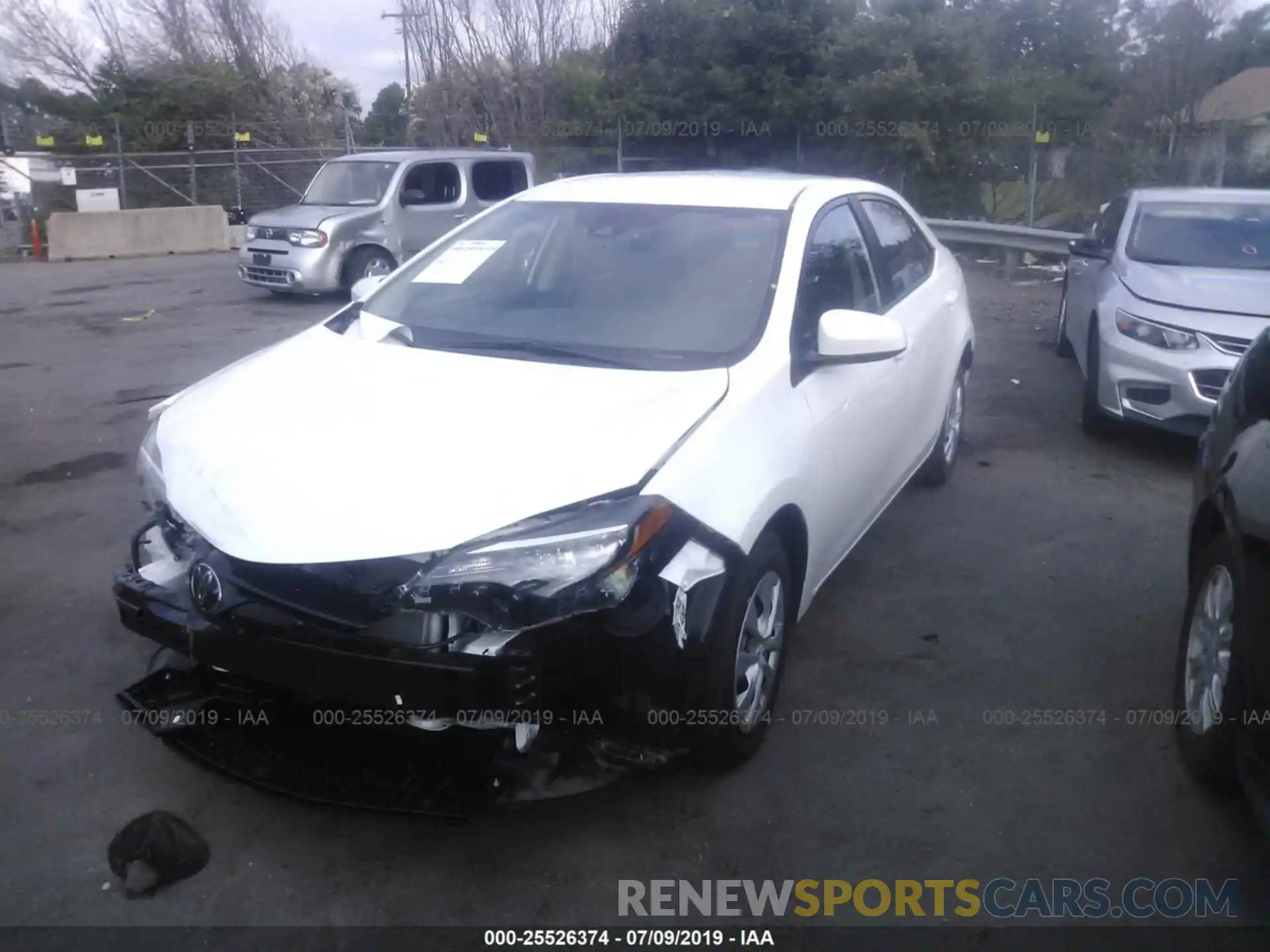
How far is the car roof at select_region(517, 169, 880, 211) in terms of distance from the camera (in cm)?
447

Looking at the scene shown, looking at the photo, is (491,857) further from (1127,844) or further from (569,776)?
(1127,844)

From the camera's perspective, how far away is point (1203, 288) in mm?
6691

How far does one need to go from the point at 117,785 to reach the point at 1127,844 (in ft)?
9.55

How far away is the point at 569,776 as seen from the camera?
10.9ft

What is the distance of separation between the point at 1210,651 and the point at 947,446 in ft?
9.47

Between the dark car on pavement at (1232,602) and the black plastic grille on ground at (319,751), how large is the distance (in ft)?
6.24

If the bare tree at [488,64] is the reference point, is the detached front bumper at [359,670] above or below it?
below

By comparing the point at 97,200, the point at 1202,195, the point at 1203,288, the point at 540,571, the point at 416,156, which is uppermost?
the point at 416,156

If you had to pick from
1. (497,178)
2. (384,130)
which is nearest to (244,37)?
(384,130)

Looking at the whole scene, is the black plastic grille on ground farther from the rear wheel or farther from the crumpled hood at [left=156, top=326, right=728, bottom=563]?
the rear wheel

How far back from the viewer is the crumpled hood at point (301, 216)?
13.1 metres

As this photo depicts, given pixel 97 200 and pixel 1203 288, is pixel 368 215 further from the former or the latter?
pixel 97 200

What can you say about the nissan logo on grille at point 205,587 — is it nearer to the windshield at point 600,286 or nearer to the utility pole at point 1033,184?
the windshield at point 600,286

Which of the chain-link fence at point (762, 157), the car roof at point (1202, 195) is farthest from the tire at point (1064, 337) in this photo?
the chain-link fence at point (762, 157)
